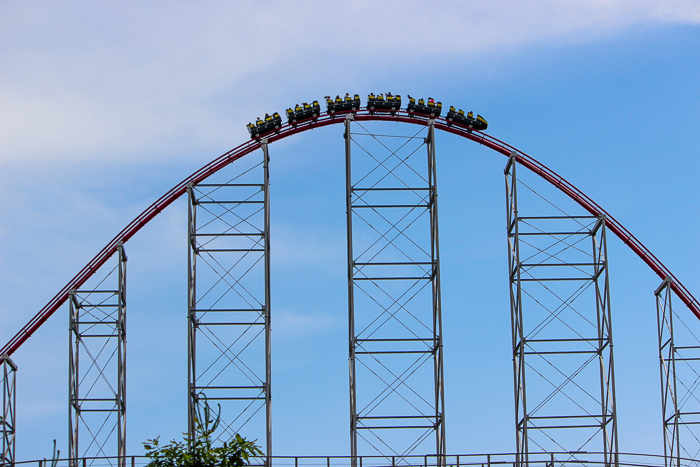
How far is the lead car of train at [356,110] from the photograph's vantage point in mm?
32875

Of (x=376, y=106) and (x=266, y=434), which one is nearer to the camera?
(x=266, y=434)

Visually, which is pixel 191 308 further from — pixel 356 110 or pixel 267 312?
pixel 356 110

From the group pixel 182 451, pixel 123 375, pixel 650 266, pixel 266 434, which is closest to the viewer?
pixel 182 451

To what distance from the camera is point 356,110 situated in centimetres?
3306

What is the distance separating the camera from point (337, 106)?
3291cm

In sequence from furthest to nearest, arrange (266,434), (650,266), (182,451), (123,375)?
(650,266) → (123,375) → (266,434) → (182,451)

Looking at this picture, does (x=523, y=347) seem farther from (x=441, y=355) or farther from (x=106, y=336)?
(x=106, y=336)

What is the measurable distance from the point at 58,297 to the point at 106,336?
224 centimetres

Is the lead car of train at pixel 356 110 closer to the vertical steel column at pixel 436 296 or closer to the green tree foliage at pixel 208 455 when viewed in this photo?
the vertical steel column at pixel 436 296

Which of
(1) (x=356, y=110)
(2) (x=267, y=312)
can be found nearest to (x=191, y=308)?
(2) (x=267, y=312)

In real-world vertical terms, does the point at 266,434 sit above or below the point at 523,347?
below

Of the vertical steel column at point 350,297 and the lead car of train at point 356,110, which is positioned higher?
the lead car of train at point 356,110

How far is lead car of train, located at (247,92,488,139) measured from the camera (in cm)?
3288

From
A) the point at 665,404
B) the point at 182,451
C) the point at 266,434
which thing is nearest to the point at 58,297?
the point at 266,434
